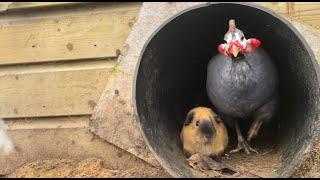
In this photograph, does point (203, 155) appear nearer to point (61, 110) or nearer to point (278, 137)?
point (278, 137)

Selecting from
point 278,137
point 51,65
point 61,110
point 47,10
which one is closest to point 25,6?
point 47,10

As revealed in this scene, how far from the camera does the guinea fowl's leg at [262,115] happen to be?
12.8ft

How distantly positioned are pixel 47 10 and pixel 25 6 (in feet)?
0.50

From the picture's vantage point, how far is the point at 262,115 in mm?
3932

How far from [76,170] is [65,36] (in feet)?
3.02

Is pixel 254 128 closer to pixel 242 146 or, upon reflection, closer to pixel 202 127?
pixel 242 146

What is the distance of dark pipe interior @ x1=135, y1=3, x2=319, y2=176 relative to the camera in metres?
3.30

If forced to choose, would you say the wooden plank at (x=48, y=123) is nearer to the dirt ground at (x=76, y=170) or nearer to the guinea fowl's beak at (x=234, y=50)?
the dirt ground at (x=76, y=170)

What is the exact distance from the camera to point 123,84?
157 inches

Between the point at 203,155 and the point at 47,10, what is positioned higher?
the point at 47,10

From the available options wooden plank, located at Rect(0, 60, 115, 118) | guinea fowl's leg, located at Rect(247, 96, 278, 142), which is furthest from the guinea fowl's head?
wooden plank, located at Rect(0, 60, 115, 118)

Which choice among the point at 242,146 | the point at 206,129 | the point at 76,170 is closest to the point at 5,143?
the point at 76,170

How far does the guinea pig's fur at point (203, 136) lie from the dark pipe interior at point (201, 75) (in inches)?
3.1

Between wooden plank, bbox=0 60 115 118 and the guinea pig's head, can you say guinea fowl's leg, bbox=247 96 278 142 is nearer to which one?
the guinea pig's head
